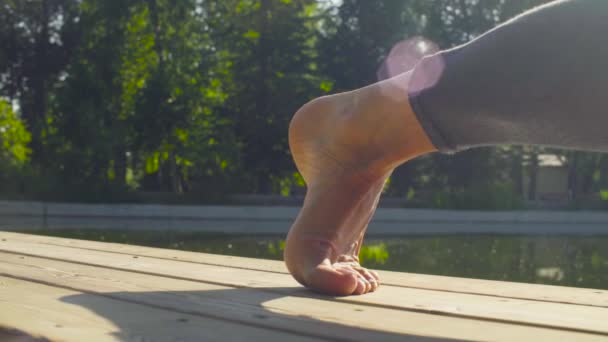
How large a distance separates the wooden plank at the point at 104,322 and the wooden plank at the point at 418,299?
336 millimetres

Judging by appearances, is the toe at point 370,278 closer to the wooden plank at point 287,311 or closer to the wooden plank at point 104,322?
the wooden plank at point 287,311

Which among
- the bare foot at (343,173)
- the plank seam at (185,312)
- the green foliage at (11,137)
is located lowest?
the plank seam at (185,312)

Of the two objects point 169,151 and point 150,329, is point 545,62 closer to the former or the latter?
point 150,329

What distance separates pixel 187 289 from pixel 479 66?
0.69 m

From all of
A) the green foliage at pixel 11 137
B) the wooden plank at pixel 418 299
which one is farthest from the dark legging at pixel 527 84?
the green foliage at pixel 11 137

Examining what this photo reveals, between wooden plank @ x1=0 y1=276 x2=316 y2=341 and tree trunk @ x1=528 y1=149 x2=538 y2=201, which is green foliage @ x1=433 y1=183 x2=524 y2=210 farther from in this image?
wooden plank @ x1=0 y1=276 x2=316 y2=341

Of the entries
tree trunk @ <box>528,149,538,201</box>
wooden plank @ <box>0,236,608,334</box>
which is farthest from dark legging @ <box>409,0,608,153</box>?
tree trunk @ <box>528,149,538,201</box>

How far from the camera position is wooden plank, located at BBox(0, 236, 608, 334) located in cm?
119

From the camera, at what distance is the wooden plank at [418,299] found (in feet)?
3.91

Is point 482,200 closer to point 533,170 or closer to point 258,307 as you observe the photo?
point 533,170

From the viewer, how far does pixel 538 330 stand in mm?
1085

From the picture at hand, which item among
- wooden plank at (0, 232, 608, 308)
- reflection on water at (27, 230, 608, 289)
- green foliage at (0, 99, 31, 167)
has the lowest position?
reflection on water at (27, 230, 608, 289)

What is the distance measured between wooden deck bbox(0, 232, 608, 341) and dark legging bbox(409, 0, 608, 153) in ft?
0.94

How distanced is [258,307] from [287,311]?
6 cm
